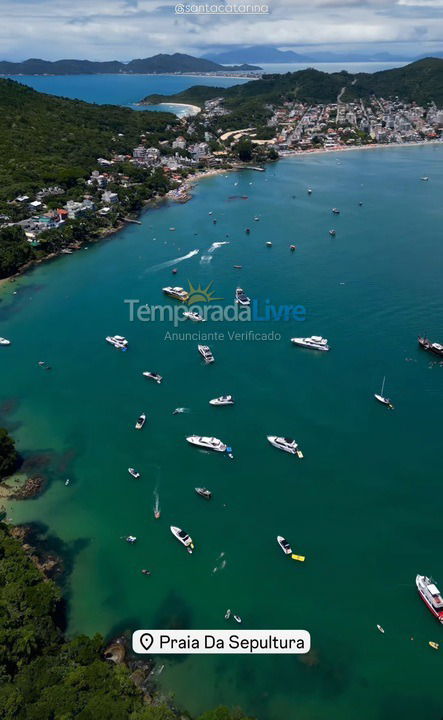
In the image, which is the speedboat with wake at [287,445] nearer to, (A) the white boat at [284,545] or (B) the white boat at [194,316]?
(A) the white boat at [284,545]

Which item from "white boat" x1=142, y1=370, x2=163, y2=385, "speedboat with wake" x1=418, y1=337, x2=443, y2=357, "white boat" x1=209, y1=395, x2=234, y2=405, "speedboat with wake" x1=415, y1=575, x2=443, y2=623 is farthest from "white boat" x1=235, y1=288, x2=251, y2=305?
"speedboat with wake" x1=415, y1=575, x2=443, y2=623

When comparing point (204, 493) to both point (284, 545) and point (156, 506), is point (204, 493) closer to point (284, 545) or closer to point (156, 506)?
point (156, 506)

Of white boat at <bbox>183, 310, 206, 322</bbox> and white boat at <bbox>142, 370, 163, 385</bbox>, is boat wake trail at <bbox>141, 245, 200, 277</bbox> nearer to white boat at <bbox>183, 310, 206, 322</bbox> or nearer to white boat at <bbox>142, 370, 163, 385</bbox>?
white boat at <bbox>183, 310, 206, 322</bbox>

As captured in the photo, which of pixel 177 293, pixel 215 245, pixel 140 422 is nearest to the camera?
pixel 140 422

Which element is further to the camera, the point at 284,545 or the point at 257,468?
the point at 257,468

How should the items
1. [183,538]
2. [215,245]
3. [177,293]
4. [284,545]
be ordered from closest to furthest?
[284,545] < [183,538] < [177,293] < [215,245]

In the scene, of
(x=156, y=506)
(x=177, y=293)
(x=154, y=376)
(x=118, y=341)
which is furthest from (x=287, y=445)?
(x=177, y=293)
